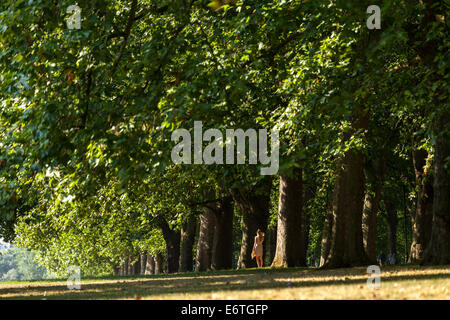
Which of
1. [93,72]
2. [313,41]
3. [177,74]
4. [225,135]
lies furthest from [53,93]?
[313,41]

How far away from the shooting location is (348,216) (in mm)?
21375

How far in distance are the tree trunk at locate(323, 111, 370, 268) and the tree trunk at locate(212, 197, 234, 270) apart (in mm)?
11049

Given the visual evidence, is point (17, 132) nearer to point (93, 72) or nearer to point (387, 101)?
point (93, 72)

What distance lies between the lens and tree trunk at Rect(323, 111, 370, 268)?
2112 cm

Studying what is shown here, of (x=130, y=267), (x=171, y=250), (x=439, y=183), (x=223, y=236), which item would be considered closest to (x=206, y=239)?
(x=223, y=236)

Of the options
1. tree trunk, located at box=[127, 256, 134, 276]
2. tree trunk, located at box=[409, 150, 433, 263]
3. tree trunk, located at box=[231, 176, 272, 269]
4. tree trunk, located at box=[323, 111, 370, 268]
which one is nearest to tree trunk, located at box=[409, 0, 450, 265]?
tree trunk, located at box=[323, 111, 370, 268]

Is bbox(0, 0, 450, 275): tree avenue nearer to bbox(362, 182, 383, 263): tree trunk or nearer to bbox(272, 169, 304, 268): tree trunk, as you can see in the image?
bbox(272, 169, 304, 268): tree trunk

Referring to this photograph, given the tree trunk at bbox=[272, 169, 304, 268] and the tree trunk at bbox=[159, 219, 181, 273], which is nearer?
the tree trunk at bbox=[272, 169, 304, 268]

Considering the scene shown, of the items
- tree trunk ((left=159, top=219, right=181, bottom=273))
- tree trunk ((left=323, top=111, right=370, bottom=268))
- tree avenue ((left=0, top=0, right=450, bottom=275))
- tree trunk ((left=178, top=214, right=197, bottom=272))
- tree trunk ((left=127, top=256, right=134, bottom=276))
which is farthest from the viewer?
tree trunk ((left=127, top=256, right=134, bottom=276))

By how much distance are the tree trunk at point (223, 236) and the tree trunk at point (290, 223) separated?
6626 mm

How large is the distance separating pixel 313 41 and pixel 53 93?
7005 mm

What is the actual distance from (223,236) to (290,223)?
7.26m

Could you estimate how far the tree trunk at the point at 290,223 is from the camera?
2538cm

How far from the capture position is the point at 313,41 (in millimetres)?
17547
